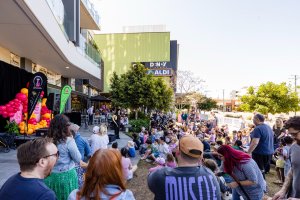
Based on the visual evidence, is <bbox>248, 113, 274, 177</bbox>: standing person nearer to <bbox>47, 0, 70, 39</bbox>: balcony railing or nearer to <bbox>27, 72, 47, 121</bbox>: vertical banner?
<bbox>27, 72, 47, 121</bbox>: vertical banner

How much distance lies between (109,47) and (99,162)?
47.0 m

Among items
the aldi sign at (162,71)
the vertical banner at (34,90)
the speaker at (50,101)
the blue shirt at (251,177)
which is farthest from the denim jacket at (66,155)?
the aldi sign at (162,71)

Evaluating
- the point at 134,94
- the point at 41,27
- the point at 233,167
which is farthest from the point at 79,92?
the point at 233,167

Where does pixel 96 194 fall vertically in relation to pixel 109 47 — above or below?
below

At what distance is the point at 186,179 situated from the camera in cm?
193

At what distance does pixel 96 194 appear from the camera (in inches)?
66.2

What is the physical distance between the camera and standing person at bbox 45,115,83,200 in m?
3.21

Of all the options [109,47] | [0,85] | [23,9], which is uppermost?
[109,47]

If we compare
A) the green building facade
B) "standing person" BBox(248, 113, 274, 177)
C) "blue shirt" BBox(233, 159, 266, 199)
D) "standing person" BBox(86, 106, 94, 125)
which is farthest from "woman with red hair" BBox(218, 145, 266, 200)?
the green building facade

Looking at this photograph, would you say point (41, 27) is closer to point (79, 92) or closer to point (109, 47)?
point (79, 92)

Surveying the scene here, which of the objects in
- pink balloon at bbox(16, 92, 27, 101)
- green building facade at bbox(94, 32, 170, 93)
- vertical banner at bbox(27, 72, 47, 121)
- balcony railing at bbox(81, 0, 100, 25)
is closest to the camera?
vertical banner at bbox(27, 72, 47, 121)

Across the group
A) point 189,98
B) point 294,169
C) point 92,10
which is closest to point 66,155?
point 294,169

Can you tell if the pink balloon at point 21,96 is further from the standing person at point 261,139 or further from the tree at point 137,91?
the standing person at point 261,139

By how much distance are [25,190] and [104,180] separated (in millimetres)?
532
